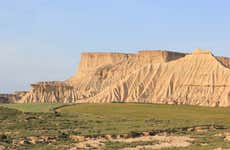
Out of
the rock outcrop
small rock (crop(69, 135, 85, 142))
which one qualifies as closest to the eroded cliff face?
the rock outcrop

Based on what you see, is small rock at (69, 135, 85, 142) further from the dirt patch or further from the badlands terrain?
the dirt patch

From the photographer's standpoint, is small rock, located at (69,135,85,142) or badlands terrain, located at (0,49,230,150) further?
small rock, located at (69,135,85,142)

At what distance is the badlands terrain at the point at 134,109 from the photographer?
35.8 metres

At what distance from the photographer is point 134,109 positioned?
273 ft

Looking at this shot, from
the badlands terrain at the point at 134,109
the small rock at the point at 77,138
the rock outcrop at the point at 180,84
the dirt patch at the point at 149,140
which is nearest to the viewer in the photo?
the dirt patch at the point at 149,140

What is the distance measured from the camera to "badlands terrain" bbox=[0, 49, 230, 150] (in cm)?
3584

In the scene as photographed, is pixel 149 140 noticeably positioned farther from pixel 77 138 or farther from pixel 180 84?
pixel 180 84

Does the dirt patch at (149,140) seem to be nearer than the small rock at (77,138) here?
Yes

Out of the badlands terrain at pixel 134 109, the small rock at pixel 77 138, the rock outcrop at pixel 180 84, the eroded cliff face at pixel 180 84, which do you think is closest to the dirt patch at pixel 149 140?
the badlands terrain at pixel 134 109

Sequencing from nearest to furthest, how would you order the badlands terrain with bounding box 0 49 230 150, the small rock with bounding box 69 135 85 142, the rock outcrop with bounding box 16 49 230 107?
the badlands terrain with bounding box 0 49 230 150 → the small rock with bounding box 69 135 85 142 → the rock outcrop with bounding box 16 49 230 107

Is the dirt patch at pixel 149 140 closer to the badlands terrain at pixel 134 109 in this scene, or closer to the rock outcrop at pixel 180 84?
the badlands terrain at pixel 134 109

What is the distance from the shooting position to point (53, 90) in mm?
194875

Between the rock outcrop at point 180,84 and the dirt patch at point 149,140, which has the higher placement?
the rock outcrop at point 180,84

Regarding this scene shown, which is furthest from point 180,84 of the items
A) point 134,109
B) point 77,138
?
point 77,138
